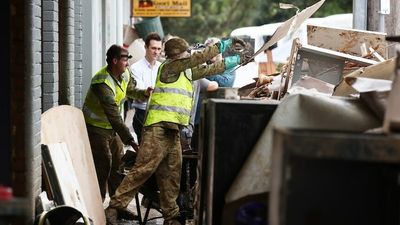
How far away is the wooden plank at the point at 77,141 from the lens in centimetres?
764

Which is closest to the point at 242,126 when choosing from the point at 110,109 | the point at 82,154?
the point at 82,154

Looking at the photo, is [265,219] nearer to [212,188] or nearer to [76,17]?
[212,188]

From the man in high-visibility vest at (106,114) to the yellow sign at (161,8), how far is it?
641 inches

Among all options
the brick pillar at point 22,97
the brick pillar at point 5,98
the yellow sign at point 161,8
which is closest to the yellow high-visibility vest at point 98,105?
the brick pillar at point 22,97

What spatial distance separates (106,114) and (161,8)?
56.9 feet

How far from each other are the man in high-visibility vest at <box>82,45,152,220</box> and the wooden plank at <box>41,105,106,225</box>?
0.62 m

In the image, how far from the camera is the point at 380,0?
10500mm

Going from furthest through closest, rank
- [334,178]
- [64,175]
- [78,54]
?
[78,54]
[64,175]
[334,178]

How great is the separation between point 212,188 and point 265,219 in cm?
76

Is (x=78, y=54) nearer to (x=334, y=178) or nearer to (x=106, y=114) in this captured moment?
(x=106, y=114)

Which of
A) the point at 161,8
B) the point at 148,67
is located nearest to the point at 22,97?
the point at 148,67

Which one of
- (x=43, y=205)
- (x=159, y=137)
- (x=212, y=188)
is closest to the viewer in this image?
(x=212, y=188)

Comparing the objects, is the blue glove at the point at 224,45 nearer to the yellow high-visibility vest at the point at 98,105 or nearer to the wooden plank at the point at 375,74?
the yellow high-visibility vest at the point at 98,105

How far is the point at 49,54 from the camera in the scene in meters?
8.71
